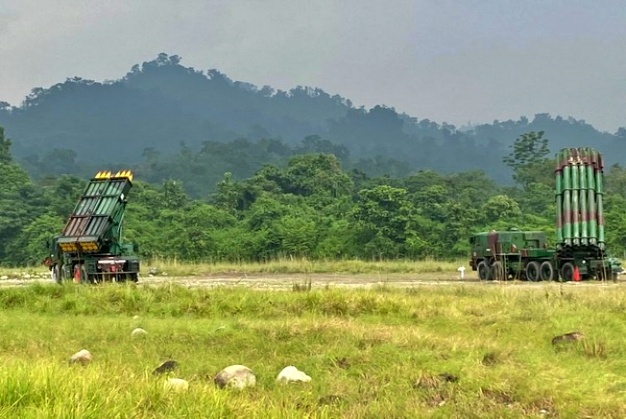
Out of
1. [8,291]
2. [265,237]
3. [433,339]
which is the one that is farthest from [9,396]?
[265,237]

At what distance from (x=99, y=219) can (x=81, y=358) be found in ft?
54.5

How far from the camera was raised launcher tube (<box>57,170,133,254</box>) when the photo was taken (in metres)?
24.2

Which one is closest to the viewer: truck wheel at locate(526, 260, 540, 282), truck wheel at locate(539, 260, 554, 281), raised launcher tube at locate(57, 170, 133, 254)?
raised launcher tube at locate(57, 170, 133, 254)

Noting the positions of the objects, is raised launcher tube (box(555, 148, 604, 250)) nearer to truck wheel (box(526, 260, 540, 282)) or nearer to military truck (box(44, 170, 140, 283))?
truck wheel (box(526, 260, 540, 282))

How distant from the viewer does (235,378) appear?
24.5 ft

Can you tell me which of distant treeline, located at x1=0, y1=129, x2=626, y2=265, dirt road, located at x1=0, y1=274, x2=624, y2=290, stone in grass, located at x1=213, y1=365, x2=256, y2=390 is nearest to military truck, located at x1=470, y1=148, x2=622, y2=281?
dirt road, located at x1=0, y1=274, x2=624, y2=290

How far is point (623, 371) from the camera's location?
8.01m

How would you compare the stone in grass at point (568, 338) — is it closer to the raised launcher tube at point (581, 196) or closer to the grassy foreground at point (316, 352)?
the grassy foreground at point (316, 352)

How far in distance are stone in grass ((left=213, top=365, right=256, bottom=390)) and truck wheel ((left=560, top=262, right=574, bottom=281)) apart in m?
19.7

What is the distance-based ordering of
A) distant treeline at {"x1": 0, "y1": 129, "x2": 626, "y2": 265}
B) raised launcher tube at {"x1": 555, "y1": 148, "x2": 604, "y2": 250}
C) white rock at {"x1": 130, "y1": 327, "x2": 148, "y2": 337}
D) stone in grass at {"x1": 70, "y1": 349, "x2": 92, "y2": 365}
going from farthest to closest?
1. distant treeline at {"x1": 0, "y1": 129, "x2": 626, "y2": 265}
2. raised launcher tube at {"x1": 555, "y1": 148, "x2": 604, "y2": 250}
3. white rock at {"x1": 130, "y1": 327, "x2": 148, "y2": 337}
4. stone in grass at {"x1": 70, "y1": 349, "x2": 92, "y2": 365}

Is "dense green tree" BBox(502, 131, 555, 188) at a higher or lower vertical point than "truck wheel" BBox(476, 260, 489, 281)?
higher

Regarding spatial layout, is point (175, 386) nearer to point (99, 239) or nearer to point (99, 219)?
point (99, 239)

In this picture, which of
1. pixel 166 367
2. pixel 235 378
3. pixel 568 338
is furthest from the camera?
pixel 568 338

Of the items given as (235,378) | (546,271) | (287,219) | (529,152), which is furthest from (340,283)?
(529,152)
